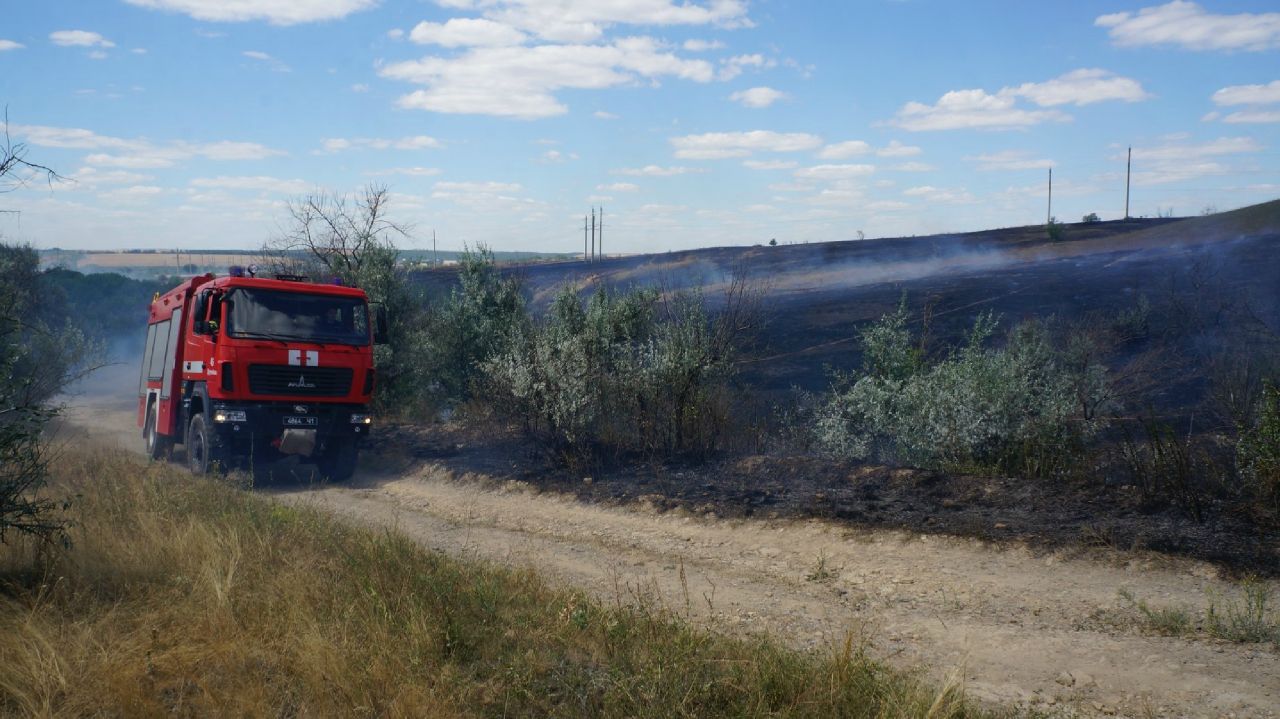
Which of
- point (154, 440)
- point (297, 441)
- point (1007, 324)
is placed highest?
point (1007, 324)

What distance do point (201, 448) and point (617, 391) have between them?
21.8ft

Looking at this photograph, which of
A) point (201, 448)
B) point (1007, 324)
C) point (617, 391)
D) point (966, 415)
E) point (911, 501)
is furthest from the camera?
point (1007, 324)

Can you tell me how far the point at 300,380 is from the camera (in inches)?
534

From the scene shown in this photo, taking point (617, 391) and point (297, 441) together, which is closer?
point (297, 441)

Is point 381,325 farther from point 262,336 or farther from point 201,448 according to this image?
point 201,448

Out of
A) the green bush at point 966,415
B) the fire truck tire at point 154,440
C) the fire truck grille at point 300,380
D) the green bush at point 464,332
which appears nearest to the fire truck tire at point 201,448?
the fire truck grille at point 300,380

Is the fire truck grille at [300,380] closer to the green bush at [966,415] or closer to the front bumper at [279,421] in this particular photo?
the front bumper at [279,421]

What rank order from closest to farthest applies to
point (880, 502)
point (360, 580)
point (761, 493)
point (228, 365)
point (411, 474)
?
point (360, 580), point (880, 502), point (761, 493), point (228, 365), point (411, 474)

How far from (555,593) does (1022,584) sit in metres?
3.96

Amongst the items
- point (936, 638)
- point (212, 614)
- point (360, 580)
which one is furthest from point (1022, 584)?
point (212, 614)

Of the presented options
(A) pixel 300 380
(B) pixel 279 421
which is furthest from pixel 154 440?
(A) pixel 300 380

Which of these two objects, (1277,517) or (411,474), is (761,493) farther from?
(411,474)

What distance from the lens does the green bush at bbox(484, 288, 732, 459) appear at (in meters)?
13.4

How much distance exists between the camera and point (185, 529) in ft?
26.0
